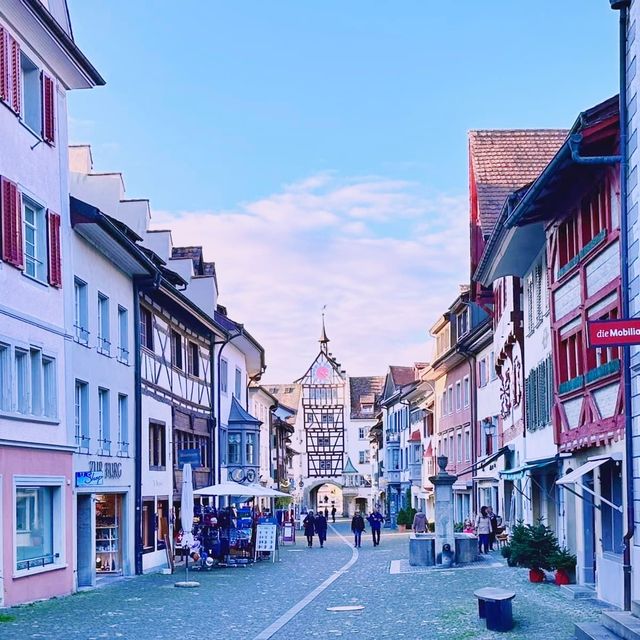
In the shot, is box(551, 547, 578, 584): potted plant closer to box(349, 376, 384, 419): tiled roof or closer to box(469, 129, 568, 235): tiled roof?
box(469, 129, 568, 235): tiled roof

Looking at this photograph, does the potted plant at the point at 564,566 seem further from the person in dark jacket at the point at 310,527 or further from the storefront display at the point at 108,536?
the person in dark jacket at the point at 310,527

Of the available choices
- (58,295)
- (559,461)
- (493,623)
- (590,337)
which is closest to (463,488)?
(559,461)

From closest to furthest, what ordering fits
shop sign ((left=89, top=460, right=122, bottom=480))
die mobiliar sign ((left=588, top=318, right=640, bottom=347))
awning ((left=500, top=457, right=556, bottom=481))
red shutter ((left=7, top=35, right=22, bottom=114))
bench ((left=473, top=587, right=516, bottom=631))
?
die mobiliar sign ((left=588, top=318, right=640, bottom=347)) → bench ((left=473, top=587, right=516, bottom=631)) → red shutter ((left=7, top=35, right=22, bottom=114)) → awning ((left=500, top=457, right=556, bottom=481)) → shop sign ((left=89, top=460, right=122, bottom=480))

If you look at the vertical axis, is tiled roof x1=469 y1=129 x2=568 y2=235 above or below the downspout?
above

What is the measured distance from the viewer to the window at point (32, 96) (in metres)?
22.1

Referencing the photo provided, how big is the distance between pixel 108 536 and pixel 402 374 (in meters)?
67.6

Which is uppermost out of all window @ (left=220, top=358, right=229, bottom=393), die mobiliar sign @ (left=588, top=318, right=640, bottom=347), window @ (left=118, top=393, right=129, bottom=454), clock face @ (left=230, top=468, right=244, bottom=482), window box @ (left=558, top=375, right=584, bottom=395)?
window @ (left=220, top=358, right=229, bottom=393)

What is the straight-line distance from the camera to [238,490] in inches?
1325

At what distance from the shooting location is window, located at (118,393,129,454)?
2894cm

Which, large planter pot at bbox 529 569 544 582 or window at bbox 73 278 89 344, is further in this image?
window at bbox 73 278 89 344

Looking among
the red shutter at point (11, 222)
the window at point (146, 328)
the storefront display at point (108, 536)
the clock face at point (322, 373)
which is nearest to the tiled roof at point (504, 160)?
the window at point (146, 328)

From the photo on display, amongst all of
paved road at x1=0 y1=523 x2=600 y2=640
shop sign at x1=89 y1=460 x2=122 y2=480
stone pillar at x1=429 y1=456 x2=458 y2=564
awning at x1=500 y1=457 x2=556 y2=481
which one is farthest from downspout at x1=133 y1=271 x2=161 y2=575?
awning at x1=500 y1=457 x2=556 y2=481

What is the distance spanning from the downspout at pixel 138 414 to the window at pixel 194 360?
7.90 m

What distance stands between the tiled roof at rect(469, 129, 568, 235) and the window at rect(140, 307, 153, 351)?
9301 mm
